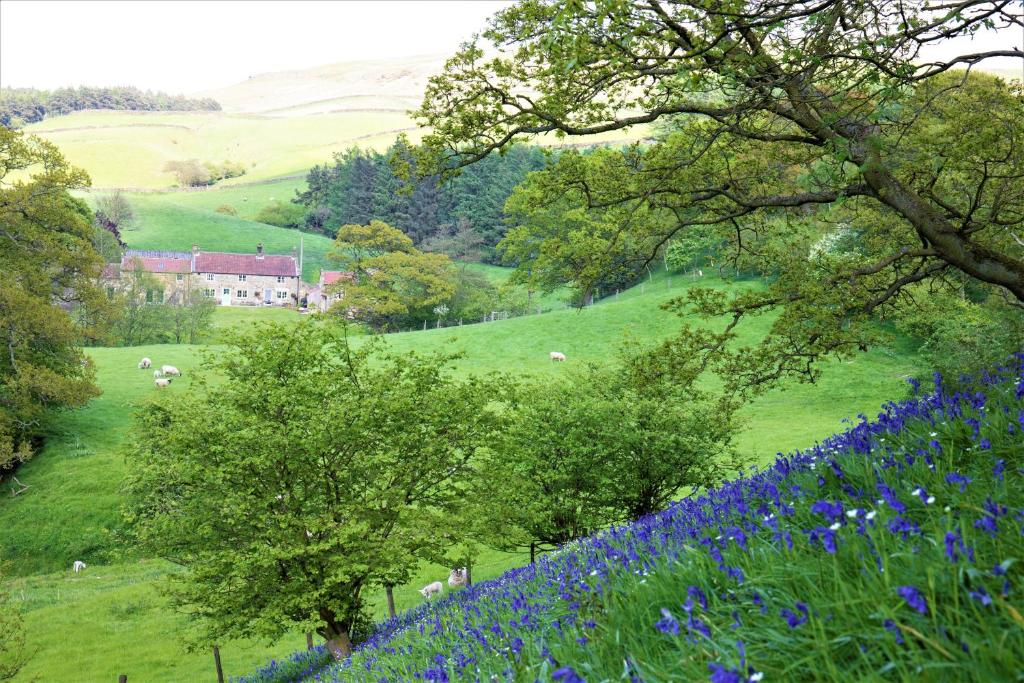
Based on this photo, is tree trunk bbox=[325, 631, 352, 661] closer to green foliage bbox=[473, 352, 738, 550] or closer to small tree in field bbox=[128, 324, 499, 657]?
small tree in field bbox=[128, 324, 499, 657]

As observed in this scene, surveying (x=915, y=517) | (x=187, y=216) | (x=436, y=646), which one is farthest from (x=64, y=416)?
(x=187, y=216)

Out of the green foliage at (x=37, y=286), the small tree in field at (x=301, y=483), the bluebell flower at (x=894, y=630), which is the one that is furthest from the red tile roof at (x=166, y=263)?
the bluebell flower at (x=894, y=630)

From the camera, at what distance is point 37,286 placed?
40.4m

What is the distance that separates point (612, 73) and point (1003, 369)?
21.6ft

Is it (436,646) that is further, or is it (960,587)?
(436,646)

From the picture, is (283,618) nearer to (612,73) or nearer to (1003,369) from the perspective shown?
(612,73)

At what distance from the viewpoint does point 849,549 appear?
3459mm

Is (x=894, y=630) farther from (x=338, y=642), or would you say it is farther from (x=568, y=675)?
(x=338, y=642)

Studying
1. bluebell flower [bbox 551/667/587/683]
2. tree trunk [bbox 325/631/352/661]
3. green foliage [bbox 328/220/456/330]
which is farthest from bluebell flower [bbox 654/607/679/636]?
green foliage [bbox 328/220/456/330]

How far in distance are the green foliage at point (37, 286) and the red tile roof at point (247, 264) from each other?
9115cm

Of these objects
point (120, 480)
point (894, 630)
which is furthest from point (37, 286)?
point (894, 630)

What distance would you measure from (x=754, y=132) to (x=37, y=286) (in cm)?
4126

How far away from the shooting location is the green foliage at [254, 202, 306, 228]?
534ft

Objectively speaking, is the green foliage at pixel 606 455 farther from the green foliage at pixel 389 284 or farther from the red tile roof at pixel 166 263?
the red tile roof at pixel 166 263
